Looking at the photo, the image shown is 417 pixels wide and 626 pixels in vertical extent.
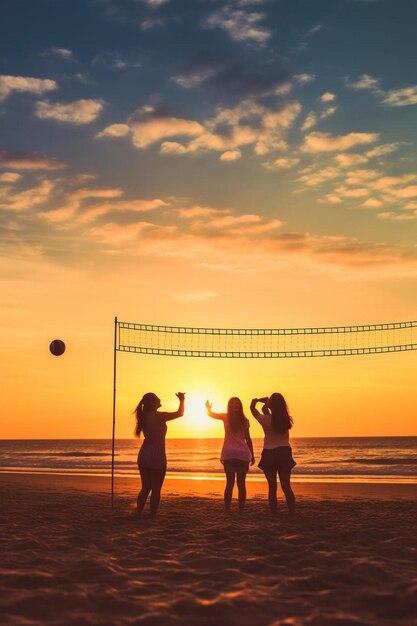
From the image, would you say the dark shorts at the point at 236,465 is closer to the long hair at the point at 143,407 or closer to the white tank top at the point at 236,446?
the white tank top at the point at 236,446

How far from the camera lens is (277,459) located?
31.8ft

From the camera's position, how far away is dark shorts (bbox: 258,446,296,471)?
31.9 feet

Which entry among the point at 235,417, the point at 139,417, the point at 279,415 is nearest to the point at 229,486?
the point at 235,417

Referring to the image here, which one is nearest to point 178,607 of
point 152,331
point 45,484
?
point 152,331

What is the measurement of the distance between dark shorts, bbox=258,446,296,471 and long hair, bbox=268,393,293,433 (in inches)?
11.0

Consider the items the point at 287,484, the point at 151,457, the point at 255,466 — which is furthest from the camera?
the point at 255,466

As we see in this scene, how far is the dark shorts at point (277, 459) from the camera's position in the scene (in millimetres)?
9711

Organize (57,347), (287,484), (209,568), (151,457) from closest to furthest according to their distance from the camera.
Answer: (209,568)
(151,457)
(287,484)
(57,347)

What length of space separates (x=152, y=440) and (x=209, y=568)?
12.1ft

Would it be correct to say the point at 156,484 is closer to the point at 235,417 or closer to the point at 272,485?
the point at 235,417

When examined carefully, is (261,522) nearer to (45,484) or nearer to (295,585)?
(295,585)

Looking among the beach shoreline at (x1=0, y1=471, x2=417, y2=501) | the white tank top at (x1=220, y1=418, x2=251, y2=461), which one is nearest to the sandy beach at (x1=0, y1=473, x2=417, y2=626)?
the white tank top at (x1=220, y1=418, x2=251, y2=461)

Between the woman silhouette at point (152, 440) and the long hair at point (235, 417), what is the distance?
2.80 ft

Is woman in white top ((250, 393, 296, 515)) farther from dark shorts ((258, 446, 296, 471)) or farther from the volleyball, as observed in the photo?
the volleyball
